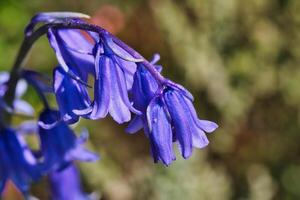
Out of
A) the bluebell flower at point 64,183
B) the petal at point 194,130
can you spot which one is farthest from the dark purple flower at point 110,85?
the bluebell flower at point 64,183

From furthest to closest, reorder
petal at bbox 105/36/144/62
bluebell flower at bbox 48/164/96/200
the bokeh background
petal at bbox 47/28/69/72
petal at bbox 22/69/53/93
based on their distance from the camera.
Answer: the bokeh background → bluebell flower at bbox 48/164/96/200 → petal at bbox 22/69/53/93 → petal at bbox 47/28/69/72 → petal at bbox 105/36/144/62

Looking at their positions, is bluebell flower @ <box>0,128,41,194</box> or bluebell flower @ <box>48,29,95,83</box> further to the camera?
bluebell flower @ <box>0,128,41,194</box>

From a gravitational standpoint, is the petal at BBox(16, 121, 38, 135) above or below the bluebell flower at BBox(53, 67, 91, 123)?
below

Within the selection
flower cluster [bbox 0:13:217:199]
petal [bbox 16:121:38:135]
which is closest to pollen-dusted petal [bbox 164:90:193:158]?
flower cluster [bbox 0:13:217:199]

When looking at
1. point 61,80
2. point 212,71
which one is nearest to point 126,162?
point 212,71

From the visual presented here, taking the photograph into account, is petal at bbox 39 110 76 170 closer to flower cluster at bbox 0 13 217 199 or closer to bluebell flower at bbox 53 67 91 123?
flower cluster at bbox 0 13 217 199

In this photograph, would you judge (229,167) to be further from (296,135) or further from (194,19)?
(194,19)

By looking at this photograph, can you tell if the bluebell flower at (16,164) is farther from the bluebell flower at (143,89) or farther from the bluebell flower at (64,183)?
the bluebell flower at (143,89)
